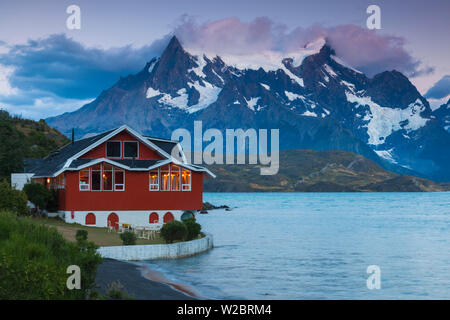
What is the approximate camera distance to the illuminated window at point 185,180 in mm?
52531

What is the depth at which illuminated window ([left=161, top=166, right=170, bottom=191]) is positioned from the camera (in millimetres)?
51394

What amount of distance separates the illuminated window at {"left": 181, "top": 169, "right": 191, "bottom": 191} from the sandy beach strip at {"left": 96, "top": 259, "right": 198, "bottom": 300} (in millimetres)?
20290

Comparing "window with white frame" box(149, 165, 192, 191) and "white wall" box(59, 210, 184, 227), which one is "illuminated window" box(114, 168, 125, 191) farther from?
"window with white frame" box(149, 165, 192, 191)

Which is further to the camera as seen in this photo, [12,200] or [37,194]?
[37,194]

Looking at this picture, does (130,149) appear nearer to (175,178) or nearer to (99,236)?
(175,178)

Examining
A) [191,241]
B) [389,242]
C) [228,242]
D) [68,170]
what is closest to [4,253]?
[191,241]

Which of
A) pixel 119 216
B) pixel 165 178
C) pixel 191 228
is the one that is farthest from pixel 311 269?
pixel 119 216

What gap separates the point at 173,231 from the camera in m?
41.0

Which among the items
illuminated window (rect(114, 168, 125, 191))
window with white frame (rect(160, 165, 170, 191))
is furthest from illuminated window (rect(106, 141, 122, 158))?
window with white frame (rect(160, 165, 170, 191))

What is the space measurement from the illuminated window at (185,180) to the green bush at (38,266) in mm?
32797

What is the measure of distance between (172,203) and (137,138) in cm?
723

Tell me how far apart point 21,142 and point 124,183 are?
133 feet
